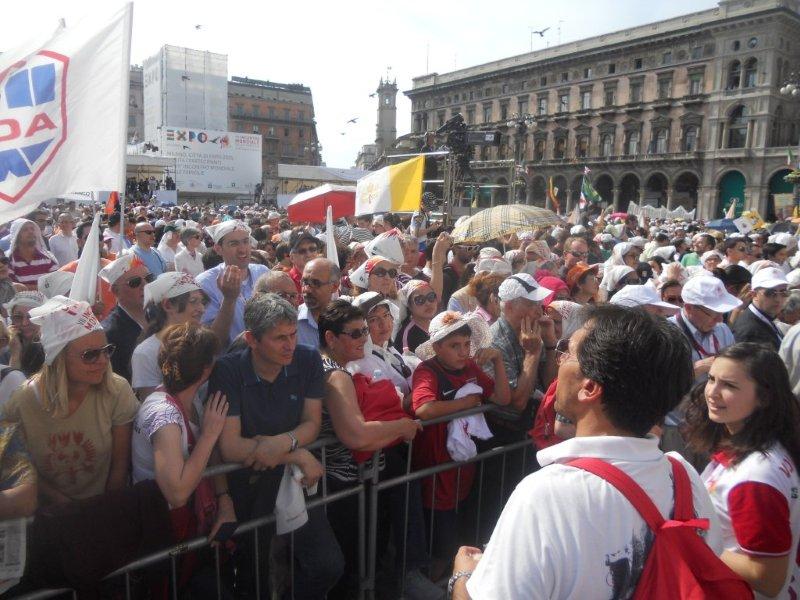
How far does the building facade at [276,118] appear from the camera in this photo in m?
76.1

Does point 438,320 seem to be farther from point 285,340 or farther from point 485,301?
point 485,301

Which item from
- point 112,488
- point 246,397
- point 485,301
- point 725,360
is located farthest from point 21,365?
point 725,360

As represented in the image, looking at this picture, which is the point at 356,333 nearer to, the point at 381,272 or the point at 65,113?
the point at 381,272

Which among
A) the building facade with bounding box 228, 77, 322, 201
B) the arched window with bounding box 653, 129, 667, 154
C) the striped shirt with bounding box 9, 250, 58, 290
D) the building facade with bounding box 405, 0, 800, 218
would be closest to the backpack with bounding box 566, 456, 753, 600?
the striped shirt with bounding box 9, 250, 58, 290

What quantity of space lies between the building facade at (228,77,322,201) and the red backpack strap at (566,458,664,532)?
76.7 meters

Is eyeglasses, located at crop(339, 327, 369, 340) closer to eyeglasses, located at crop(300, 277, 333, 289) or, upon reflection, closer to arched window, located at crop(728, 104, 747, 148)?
eyeglasses, located at crop(300, 277, 333, 289)

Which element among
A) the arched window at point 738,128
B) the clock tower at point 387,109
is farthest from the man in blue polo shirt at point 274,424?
the clock tower at point 387,109

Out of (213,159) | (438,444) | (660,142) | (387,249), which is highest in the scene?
(660,142)

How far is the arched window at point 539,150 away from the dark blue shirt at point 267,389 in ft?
201

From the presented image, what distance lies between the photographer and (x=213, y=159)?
39.7 meters

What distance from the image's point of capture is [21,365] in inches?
134

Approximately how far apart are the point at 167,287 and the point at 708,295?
3.37 meters

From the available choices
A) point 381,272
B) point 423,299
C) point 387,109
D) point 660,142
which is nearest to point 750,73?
point 660,142

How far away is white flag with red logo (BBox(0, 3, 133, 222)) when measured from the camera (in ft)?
9.73
